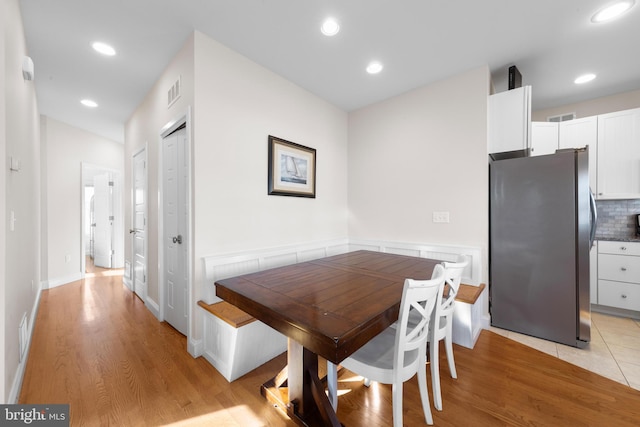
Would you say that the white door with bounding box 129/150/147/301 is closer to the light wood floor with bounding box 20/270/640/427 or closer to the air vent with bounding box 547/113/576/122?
the light wood floor with bounding box 20/270/640/427

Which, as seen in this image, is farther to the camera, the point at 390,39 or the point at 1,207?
the point at 390,39

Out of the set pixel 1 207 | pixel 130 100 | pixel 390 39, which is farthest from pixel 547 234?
pixel 130 100

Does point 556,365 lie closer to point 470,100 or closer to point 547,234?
point 547,234

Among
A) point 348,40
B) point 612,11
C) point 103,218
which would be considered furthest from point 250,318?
point 103,218

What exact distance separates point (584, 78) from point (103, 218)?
8.27 m

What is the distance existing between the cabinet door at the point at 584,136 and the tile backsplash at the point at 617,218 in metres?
0.41

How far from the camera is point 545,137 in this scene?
10.5 ft

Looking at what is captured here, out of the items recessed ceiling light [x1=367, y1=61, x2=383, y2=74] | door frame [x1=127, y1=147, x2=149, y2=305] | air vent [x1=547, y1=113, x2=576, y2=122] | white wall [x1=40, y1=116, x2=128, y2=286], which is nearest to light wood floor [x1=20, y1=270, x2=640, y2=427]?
door frame [x1=127, y1=147, x2=149, y2=305]

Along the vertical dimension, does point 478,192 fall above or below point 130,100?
below

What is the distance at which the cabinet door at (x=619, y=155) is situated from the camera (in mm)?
2783

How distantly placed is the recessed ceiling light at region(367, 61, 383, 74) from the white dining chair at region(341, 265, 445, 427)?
2.17 meters

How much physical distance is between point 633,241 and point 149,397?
4.75 m

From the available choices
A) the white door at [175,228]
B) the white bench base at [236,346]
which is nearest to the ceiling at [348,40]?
the white door at [175,228]

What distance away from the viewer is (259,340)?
6.31 ft
